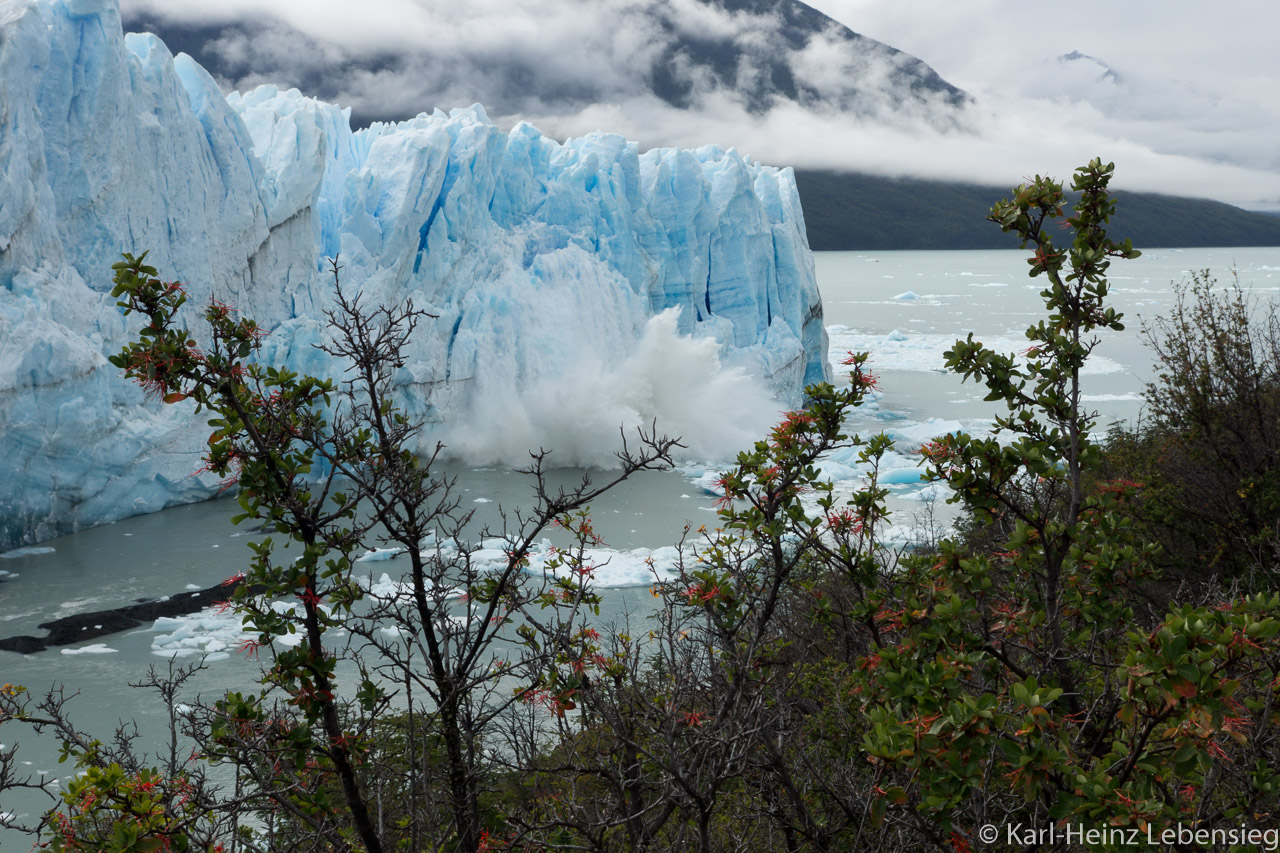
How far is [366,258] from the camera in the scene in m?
16.8

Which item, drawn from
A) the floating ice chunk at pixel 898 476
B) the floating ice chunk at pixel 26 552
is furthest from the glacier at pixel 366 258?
→ the floating ice chunk at pixel 898 476

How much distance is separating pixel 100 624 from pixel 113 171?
A: 650 centimetres

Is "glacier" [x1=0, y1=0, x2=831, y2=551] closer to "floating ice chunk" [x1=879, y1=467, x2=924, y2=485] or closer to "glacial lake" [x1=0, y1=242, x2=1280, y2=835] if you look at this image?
"glacial lake" [x1=0, y1=242, x2=1280, y2=835]

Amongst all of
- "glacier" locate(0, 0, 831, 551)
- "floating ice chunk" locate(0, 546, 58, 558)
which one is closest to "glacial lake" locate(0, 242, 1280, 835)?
"floating ice chunk" locate(0, 546, 58, 558)

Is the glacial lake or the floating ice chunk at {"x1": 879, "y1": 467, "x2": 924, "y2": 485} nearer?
the glacial lake

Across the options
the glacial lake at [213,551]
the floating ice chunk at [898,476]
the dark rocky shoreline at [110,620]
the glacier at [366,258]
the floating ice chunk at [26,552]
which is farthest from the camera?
the floating ice chunk at [898,476]

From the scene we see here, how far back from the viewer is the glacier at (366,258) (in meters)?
12.0

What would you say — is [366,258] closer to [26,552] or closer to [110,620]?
[26,552]

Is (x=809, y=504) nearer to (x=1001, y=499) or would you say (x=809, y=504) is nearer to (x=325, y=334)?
(x=325, y=334)

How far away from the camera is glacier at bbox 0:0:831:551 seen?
1196cm

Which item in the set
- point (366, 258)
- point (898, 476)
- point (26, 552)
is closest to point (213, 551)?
point (26, 552)

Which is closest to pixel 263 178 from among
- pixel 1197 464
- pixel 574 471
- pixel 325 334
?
pixel 325 334

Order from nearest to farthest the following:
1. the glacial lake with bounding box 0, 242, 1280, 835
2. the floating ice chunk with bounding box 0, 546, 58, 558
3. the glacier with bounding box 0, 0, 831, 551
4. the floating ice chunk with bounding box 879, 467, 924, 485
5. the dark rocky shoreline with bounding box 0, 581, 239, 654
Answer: the glacial lake with bounding box 0, 242, 1280, 835, the dark rocky shoreline with bounding box 0, 581, 239, 654, the floating ice chunk with bounding box 0, 546, 58, 558, the glacier with bounding box 0, 0, 831, 551, the floating ice chunk with bounding box 879, 467, 924, 485

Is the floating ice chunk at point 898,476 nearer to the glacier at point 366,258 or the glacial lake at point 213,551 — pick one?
the glacial lake at point 213,551
